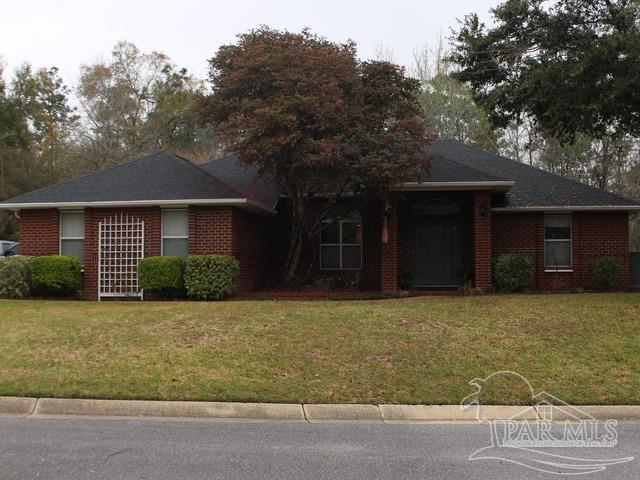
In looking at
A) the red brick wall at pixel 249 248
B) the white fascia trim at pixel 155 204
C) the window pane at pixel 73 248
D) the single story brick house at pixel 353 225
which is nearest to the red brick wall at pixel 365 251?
the single story brick house at pixel 353 225

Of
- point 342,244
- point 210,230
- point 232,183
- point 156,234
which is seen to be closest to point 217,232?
point 210,230

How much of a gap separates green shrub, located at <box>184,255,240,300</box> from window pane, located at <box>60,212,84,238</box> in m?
3.78

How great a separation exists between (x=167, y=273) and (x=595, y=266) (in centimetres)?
1168

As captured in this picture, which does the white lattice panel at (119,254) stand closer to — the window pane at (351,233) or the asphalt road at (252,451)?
the window pane at (351,233)

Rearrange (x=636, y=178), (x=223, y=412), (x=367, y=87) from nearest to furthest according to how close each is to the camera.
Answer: (x=223, y=412), (x=367, y=87), (x=636, y=178)

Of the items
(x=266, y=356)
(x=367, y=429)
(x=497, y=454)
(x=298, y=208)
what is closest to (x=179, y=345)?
(x=266, y=356)

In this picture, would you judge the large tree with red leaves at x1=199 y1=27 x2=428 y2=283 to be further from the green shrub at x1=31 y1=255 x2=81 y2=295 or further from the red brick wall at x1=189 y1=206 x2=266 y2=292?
the green shrub at x1=31 y1=255 x2=81 y2=295

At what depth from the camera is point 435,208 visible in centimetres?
1873

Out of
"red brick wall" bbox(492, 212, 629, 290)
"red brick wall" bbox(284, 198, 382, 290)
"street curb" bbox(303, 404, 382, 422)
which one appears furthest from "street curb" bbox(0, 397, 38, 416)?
"red brick wall" bbox(492, 212, 629, 290)

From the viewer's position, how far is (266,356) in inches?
353

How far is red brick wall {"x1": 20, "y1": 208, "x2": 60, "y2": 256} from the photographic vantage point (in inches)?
671

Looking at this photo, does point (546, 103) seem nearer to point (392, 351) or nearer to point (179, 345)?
point (392, 351)

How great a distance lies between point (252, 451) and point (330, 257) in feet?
44.1

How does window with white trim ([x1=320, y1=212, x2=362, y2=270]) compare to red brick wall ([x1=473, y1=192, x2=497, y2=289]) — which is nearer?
red brick wall ([x1=473, y1=192, x2=497, y2=289])
